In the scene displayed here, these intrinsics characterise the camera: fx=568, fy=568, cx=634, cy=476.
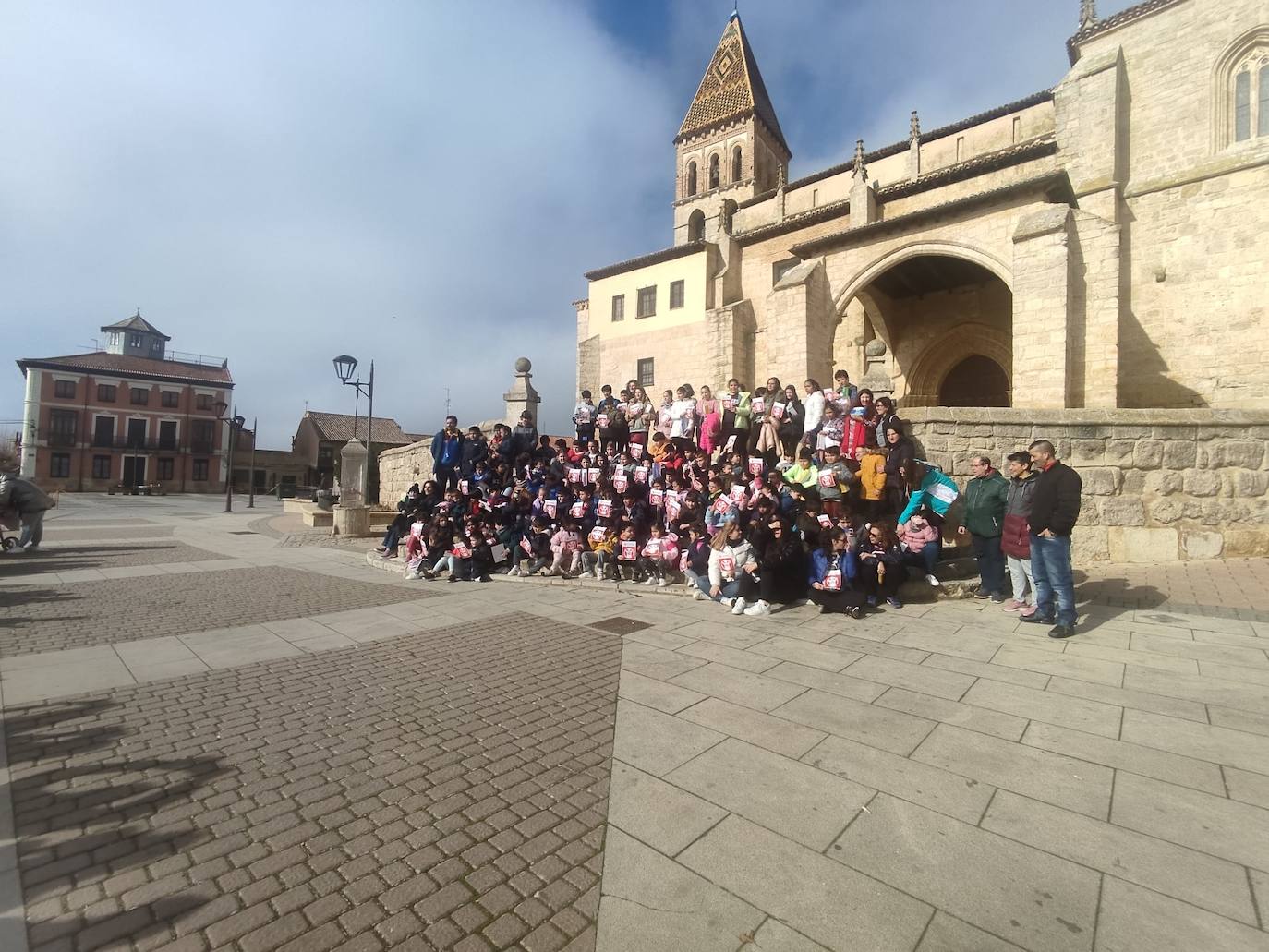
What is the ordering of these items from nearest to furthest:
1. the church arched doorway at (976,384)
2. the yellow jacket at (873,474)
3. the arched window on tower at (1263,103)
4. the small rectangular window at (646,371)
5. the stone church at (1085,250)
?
the yellow jacket at (873,474) → the stone church at (1085,250) → the arched window on tower at (1263,103) → the church arched doorway at (976,384) → the small rectangular window at (646,371)

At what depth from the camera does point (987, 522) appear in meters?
6.48

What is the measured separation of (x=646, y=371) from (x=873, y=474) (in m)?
21.5

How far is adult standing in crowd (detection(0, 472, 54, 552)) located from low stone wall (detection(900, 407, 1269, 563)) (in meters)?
16.2

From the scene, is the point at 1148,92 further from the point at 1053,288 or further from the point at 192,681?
the point at 192,681

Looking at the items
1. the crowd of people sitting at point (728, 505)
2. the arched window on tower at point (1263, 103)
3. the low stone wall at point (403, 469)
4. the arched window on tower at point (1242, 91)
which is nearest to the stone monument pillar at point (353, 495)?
the low stone wall at point (403, 469)

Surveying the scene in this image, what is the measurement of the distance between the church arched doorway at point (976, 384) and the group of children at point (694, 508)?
49.3 ft

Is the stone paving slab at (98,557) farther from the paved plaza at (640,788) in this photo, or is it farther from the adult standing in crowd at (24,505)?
the paved plaza at (640,788)

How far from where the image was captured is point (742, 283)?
25891 mm

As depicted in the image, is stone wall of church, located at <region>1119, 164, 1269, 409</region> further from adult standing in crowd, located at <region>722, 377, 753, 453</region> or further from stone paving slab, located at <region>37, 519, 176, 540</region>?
stone paving slab, located at <region>37, 519, 176, 540</region>

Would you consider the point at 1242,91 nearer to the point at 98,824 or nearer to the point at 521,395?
the point at 521,395

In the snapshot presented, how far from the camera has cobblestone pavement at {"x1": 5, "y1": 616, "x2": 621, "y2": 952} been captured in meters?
2.01

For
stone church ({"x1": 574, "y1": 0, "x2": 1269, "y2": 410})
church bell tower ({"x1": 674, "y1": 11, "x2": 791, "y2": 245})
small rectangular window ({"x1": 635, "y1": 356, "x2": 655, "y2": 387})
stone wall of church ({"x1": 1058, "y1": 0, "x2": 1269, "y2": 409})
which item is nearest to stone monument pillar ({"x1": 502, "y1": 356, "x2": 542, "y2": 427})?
stone church ({"x1": 574, "y1": 0, "x2": 1269, "y2": 410})

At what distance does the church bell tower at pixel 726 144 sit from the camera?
3862 centimetres

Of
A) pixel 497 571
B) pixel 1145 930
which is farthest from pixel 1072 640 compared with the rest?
pixel 497 571
